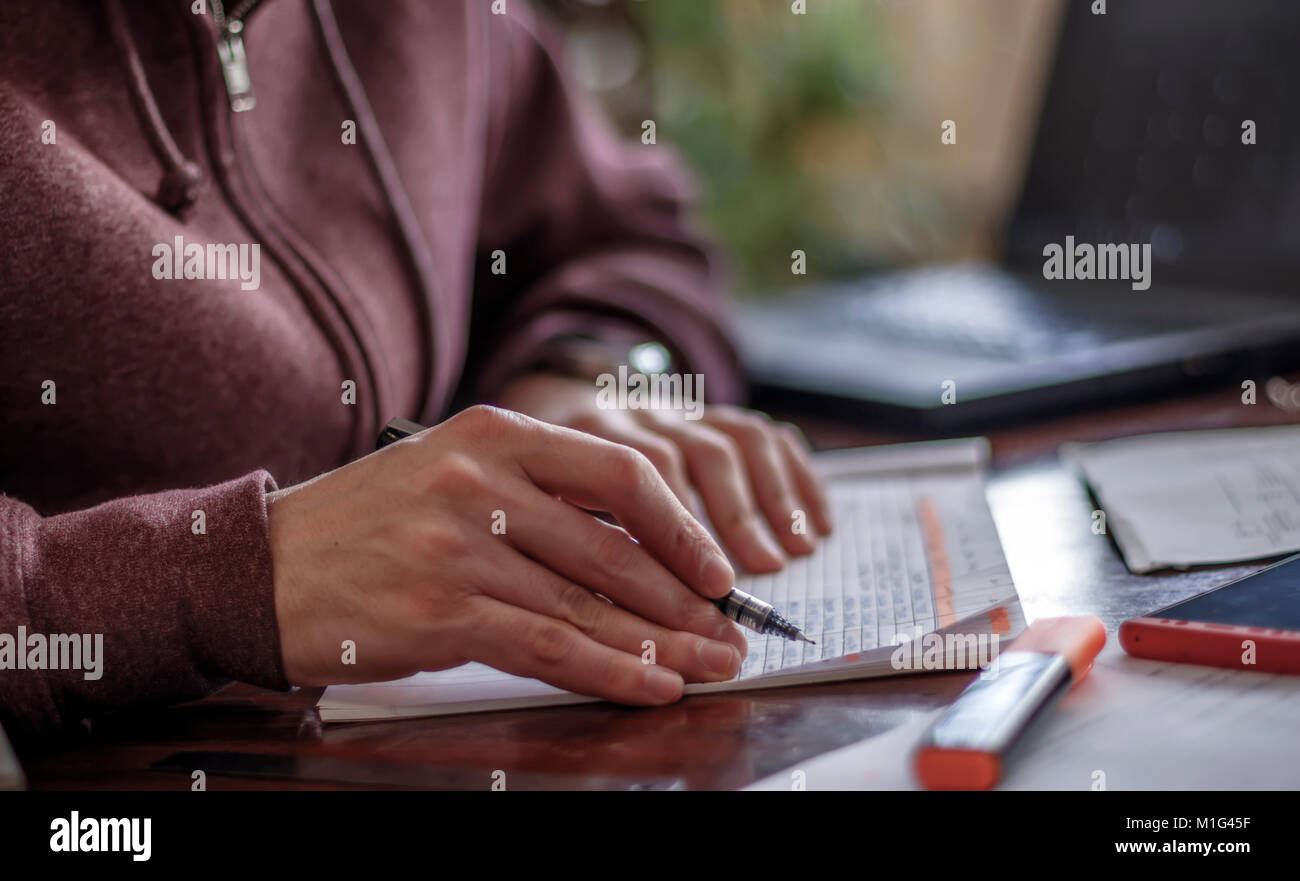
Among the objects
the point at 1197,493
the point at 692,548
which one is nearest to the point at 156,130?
the point at 692,548

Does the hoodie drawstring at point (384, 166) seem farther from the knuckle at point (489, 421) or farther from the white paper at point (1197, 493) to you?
→ the white paper at point (1197, 493)

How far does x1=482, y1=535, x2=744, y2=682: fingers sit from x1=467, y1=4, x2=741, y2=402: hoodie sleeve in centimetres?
50

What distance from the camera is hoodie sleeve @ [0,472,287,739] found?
1.52 feet

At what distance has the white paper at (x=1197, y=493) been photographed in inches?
23.7

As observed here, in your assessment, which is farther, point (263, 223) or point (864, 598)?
point (263, 223)

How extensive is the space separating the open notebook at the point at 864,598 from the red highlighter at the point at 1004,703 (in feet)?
0.12

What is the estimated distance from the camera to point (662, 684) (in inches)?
18.6

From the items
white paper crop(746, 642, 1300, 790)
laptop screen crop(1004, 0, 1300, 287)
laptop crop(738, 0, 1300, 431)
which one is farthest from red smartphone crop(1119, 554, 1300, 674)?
laptop screen crop(1004, 0, 1300, 287)

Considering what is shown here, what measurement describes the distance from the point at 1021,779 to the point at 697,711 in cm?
14

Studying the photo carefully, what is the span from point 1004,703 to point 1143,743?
53mm

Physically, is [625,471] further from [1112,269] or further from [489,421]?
[1112,269]

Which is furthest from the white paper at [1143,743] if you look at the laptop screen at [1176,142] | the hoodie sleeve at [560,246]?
the laptop screen at [1176,142]
